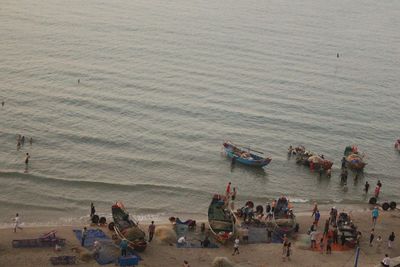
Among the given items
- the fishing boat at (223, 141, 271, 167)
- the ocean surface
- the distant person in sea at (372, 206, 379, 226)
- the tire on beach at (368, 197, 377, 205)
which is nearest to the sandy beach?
the distant person in sea at (372, 206, 379, 226)

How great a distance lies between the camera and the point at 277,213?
47.3 m

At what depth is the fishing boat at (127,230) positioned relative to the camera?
40.0 metres

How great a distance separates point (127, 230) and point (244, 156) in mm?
23579

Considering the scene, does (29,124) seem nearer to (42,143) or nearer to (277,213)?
(42,143)

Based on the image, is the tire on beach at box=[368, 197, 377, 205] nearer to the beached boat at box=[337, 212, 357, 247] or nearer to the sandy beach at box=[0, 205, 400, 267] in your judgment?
the beached boat at box=[337, 212, 357, 247]

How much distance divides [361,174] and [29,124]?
35396mm

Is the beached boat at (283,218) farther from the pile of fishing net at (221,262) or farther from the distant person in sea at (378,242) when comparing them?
the pile of fishing net at (221,262)

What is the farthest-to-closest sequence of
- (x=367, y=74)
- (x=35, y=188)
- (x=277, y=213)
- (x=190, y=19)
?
(x=190, y=19) → (x=367, y=74) → (x=35, y=188) → (x=277, y=213)

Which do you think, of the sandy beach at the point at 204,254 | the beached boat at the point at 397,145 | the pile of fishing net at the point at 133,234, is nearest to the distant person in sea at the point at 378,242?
the sandy beach at the point at 204,254

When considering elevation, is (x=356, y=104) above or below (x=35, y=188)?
above

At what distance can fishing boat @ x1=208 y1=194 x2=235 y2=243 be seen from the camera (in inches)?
1694

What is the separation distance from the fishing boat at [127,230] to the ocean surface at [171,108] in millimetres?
5898

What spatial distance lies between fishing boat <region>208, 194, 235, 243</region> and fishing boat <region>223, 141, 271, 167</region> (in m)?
13.9

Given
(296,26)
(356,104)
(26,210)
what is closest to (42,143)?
(26,210)
